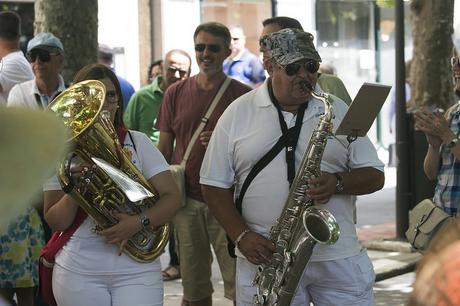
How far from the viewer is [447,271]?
4.03 ft

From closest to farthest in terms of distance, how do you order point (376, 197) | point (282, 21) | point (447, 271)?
point (447, 271), point (282, 21), point (376, 197)

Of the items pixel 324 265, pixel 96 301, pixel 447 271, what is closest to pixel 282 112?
pixel 324 265

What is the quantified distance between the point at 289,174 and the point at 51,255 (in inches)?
43.6

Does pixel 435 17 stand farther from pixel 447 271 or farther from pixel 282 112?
pixel 447 271

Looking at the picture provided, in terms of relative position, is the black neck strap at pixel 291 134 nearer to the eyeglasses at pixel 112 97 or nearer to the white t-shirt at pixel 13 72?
the eyeglasses at pixel 112 97

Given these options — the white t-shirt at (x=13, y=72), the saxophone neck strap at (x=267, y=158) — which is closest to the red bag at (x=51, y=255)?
the saxophone neck strap at (x=267, y=158)

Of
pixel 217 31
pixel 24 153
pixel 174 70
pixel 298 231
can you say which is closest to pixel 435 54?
pixel 174 70

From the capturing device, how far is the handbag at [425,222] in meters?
4.84

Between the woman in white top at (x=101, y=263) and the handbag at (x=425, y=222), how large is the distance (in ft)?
4.53

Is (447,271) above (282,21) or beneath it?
beneath

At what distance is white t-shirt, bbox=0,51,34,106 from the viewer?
22.0 ft

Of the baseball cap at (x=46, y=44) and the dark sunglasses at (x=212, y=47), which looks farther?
the dark sunglasses at (x=212, y=47)

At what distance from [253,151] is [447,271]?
→ 2.98 metres

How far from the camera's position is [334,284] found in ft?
13.6
